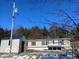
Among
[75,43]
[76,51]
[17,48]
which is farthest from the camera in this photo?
[17,48]

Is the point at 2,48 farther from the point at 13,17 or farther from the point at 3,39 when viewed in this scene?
the point at 13,17

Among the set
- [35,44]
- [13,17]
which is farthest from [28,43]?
[13,17]

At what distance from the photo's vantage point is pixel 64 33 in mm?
3420

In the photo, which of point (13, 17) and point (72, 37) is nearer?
point (72, 37)

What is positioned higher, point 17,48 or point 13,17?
point 13,17

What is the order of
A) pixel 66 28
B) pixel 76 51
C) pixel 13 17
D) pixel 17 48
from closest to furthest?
1. pixel 66 28
2. pixel 76 51
3. pixel 13 17
4. pixel 17 48

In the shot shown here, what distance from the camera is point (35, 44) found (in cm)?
4112

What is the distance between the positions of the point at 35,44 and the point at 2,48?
9.60 metres

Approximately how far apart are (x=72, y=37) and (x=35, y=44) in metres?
37.8

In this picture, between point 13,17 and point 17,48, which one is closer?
point 13,17

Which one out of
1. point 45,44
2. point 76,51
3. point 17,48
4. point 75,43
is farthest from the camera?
point 45,44

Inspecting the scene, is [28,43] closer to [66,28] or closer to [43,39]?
[43,39]

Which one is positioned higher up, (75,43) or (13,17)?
(13,17)

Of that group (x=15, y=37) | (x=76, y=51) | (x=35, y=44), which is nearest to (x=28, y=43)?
(x=35, y=44)
